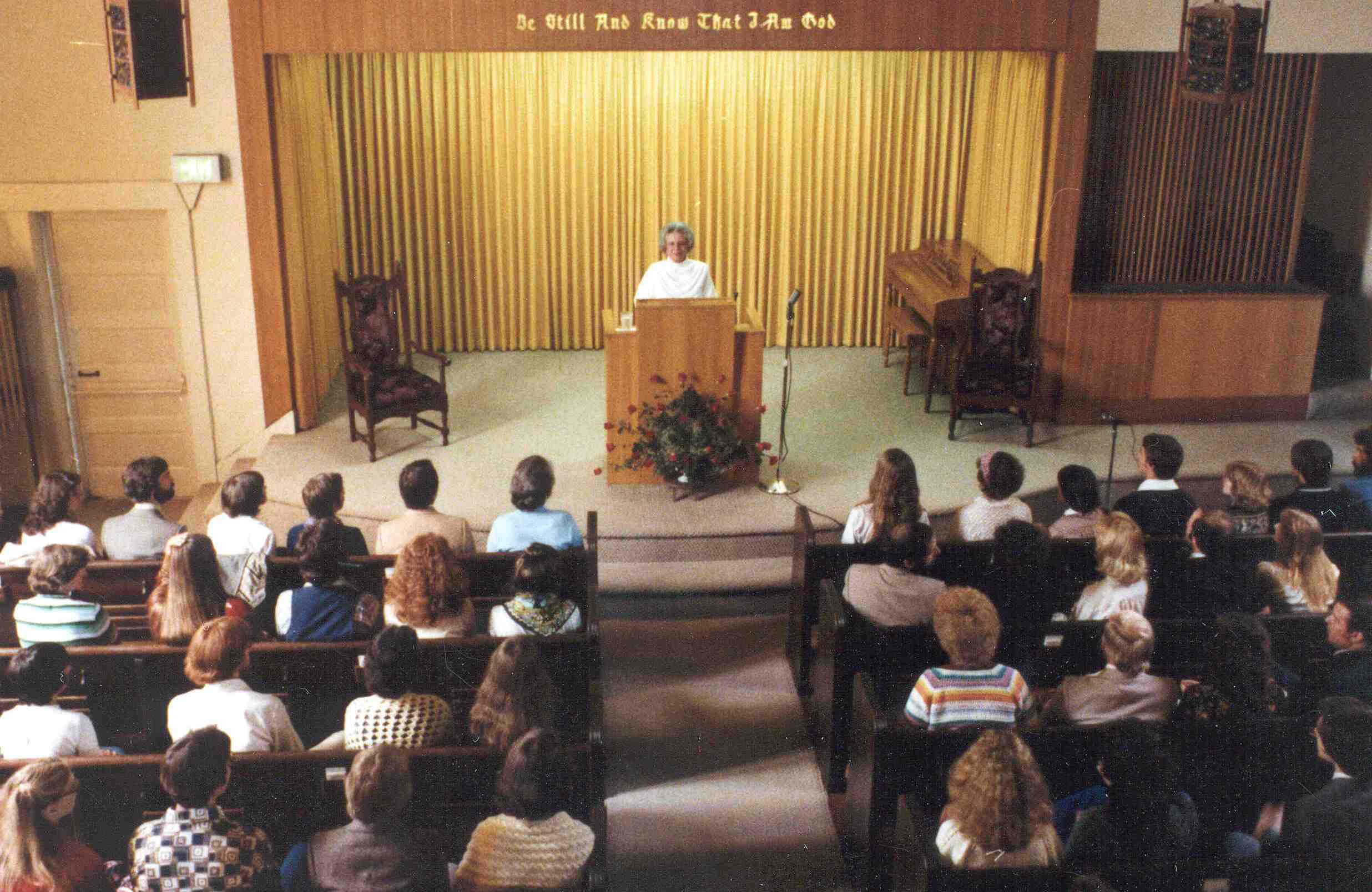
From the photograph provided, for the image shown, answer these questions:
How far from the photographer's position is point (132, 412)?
27.6 feet

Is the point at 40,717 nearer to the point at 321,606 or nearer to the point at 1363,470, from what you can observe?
the point at 321,606

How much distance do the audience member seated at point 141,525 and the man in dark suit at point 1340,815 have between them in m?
4.03

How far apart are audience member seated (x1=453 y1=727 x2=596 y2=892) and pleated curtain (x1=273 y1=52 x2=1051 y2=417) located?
6.10m

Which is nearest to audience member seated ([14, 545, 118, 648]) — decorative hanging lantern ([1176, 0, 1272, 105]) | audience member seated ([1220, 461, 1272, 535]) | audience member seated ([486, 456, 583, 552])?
audience member seated ([486, 456, 583, 552])

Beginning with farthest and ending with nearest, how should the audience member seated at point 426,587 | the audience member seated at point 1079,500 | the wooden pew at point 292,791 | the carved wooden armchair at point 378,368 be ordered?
the carved wooden armchair at point 378,368, the audience member seated at point 1079,500, the audience member seated at point 426,587, the wooden pew at point 292,791

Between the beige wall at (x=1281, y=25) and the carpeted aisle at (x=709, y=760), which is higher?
the beige wall at (x=1281, y=25)

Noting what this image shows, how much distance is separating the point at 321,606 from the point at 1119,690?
263 centimetres

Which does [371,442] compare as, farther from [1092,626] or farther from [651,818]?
[1092,626]

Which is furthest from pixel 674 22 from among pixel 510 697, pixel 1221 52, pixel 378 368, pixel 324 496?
pixel 510 697

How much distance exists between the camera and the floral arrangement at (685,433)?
7078 millimetres

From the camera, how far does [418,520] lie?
525 cm

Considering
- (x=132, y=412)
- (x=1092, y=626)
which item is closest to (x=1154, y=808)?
(x=1092, y=626)

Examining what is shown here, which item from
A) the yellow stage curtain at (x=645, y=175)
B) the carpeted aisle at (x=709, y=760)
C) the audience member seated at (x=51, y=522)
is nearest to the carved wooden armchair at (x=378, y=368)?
the yellow stage curtain at (x=645, y=175)

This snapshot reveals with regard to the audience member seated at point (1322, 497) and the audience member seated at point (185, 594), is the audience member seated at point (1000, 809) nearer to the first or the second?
the audience member seated at point (185, 594)
